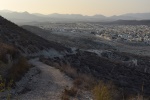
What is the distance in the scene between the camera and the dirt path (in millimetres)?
14422

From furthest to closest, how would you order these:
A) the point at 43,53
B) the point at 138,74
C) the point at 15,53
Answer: the point at 138,74, the point at 43,53, the point at 15,53

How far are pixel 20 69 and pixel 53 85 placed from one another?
2454 millimetres

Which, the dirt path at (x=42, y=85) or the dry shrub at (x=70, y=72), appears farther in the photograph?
the dry shrub at (x=70, y=72)

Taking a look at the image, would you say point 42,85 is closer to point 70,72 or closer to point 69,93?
point 69,93

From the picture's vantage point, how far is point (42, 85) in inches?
669

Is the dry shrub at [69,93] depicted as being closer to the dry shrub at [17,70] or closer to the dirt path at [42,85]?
the dirt path at [42,85]

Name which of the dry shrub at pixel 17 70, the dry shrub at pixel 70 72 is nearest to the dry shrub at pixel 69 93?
the dry shrub at pixel 17 70

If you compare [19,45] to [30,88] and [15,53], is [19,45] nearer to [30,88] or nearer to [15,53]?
[15,53]

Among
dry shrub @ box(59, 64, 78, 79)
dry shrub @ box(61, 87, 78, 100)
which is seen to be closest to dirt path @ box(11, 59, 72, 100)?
dry shrub @ box(61, 87, 78, 100)

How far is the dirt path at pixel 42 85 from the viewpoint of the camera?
14422 millimetres

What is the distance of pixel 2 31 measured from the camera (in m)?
40.8

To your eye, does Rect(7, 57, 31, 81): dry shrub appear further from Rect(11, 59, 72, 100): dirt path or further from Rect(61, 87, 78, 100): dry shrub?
Rect(61, 87, 78, 100): dry shrub

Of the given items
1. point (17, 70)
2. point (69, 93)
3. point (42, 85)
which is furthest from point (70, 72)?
point (69, 93)

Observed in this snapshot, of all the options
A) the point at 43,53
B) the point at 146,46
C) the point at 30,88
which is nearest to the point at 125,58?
the point at 43,53
